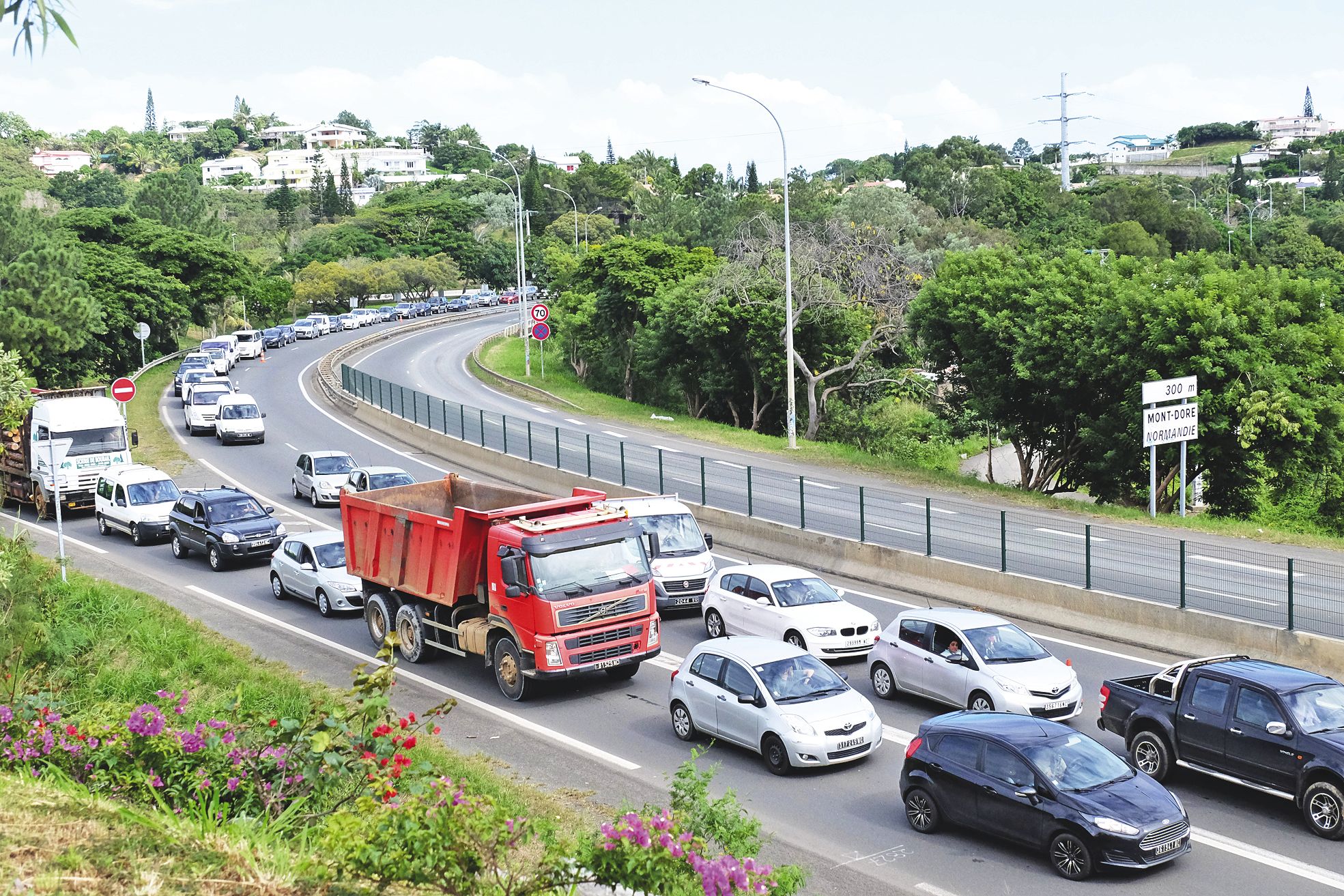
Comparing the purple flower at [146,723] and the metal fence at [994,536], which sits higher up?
the purple flower at [146,723]

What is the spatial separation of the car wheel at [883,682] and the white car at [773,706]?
6.51 ft

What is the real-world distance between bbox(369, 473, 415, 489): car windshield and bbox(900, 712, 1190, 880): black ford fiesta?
19234 millimetres

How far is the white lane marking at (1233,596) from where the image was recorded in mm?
18078

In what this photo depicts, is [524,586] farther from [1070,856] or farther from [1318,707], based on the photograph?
[1318,707]

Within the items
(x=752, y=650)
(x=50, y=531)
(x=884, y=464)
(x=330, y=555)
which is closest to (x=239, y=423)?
(x=50, y=531)

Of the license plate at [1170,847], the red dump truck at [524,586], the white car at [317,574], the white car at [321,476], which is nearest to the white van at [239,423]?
the white car at [321,476]

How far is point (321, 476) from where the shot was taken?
107 ft

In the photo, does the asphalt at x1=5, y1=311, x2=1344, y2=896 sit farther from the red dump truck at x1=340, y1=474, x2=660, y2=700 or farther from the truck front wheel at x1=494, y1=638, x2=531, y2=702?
the red dump truck at x1=340, y1=474, x2=660, y2=700

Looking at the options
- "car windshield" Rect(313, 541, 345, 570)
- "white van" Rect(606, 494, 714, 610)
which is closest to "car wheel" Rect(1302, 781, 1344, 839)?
"white van" Rect(606, 494, 714, 610)

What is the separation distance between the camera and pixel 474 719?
54.7 feet

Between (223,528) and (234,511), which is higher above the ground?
(234,511)

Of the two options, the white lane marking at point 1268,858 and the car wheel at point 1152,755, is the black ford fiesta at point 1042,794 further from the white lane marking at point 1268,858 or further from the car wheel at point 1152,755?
the car wheel at point 1152,755

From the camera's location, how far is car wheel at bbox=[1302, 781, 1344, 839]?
12.1m

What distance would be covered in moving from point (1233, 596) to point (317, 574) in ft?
51.6
